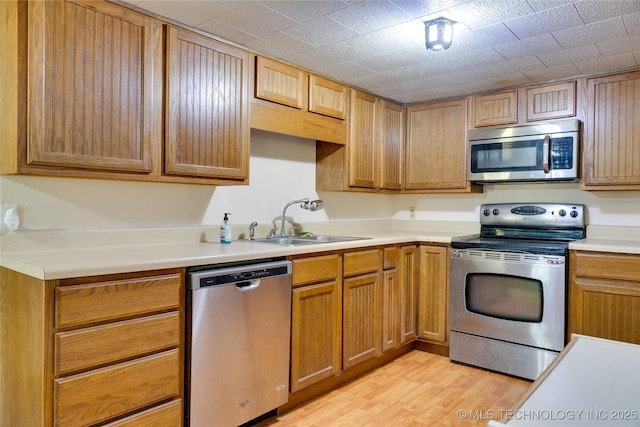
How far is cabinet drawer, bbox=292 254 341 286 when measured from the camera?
2355 millimetres

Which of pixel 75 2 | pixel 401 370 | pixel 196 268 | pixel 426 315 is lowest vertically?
pixel 401 370

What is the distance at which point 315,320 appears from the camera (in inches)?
97.3

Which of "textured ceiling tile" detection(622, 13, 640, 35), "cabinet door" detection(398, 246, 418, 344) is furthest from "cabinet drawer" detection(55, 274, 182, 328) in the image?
"textured ceiling tile" detection(622, 13, 640, 35)

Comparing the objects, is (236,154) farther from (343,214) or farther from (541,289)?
(541,289)

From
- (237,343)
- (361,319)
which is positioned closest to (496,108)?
(361,319)

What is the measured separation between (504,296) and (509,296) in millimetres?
33

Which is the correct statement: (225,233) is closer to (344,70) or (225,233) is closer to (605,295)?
(344,70)

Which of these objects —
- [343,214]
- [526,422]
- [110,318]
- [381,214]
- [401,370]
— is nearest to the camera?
[526,422]

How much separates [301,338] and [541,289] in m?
1.61

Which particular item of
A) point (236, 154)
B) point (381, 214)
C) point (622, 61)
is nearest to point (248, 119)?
point (236, 154)

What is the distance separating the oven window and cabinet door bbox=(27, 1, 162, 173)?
7.55 ft

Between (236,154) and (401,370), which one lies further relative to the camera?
(401,370)

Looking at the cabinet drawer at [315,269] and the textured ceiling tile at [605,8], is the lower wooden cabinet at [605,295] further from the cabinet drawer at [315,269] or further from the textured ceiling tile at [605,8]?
the cabinet drawer at [315,269]

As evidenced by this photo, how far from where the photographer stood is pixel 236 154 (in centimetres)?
246
